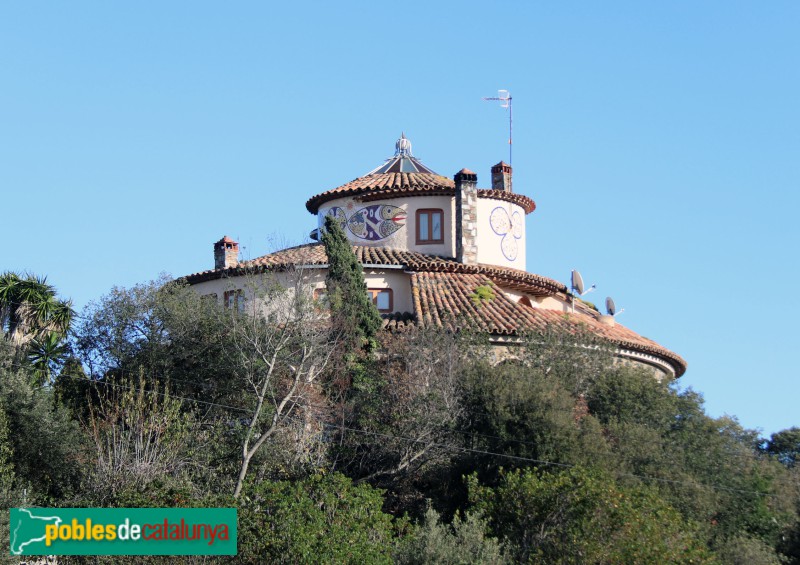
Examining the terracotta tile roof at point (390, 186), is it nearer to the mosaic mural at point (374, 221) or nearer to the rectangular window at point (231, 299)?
the mosaic mural at point (374, 221)

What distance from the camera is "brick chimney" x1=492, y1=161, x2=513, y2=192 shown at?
47.4 meters

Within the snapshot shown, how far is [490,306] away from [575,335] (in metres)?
3.19

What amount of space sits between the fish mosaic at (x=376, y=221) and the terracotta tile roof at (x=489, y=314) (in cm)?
298

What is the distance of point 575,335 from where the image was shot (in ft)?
127

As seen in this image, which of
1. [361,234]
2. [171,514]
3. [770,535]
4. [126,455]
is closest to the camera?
[171,514]

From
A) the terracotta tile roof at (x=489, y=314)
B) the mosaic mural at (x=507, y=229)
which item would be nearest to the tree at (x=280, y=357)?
the terracotta tile roof at (x=489, y=314)

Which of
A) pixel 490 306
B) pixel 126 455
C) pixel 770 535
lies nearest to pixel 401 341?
pixel 490 306

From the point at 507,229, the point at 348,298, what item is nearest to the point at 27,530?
the point at 348,298

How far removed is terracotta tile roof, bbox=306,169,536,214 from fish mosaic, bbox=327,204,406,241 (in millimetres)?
386

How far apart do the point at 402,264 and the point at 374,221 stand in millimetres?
3143

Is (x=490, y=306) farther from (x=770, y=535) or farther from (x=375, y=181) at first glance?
(x=770, y=535)

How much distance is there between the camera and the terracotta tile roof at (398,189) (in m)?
44.4

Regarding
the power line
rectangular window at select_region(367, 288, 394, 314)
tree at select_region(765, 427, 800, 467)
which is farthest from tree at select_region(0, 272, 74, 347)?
tree at select_region(765, 427, 800, 467)

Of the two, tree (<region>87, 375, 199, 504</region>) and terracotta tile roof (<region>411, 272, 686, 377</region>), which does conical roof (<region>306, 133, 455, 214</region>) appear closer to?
terracotta tile roof (<region>411, 272, 686, 377</region>)
